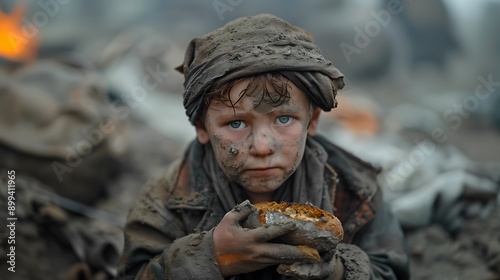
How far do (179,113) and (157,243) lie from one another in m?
3.47

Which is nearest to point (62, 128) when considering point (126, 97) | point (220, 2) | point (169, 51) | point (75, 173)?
point (75, 173)

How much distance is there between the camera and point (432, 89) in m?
6.31

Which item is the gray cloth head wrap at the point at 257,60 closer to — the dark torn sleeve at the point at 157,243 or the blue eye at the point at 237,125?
the blue eye at the point at 237,125

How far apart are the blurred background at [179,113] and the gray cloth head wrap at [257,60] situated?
4.15 feet

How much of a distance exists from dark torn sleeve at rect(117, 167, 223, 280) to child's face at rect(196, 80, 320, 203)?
241mm

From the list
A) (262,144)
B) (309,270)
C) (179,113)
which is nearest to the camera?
(309,270)

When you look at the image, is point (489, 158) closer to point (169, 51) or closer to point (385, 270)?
point (169, 51)

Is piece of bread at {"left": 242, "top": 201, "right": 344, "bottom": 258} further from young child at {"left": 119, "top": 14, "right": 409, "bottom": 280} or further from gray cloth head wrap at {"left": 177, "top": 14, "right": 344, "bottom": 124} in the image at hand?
gray cloth head wrap at {"left": 177, "top": 14, "right": 344, "bottom": 124}

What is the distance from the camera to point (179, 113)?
5945 mm

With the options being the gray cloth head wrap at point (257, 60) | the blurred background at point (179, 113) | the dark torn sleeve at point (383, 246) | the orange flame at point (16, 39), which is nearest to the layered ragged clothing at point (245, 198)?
the dark torn sleeve at point (383, 246)

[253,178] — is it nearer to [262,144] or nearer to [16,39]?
[262,144]

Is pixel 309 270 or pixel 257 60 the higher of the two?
pixel 257 60

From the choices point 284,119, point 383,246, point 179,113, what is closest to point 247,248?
point 284,119

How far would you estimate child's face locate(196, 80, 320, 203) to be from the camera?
2281 mm
